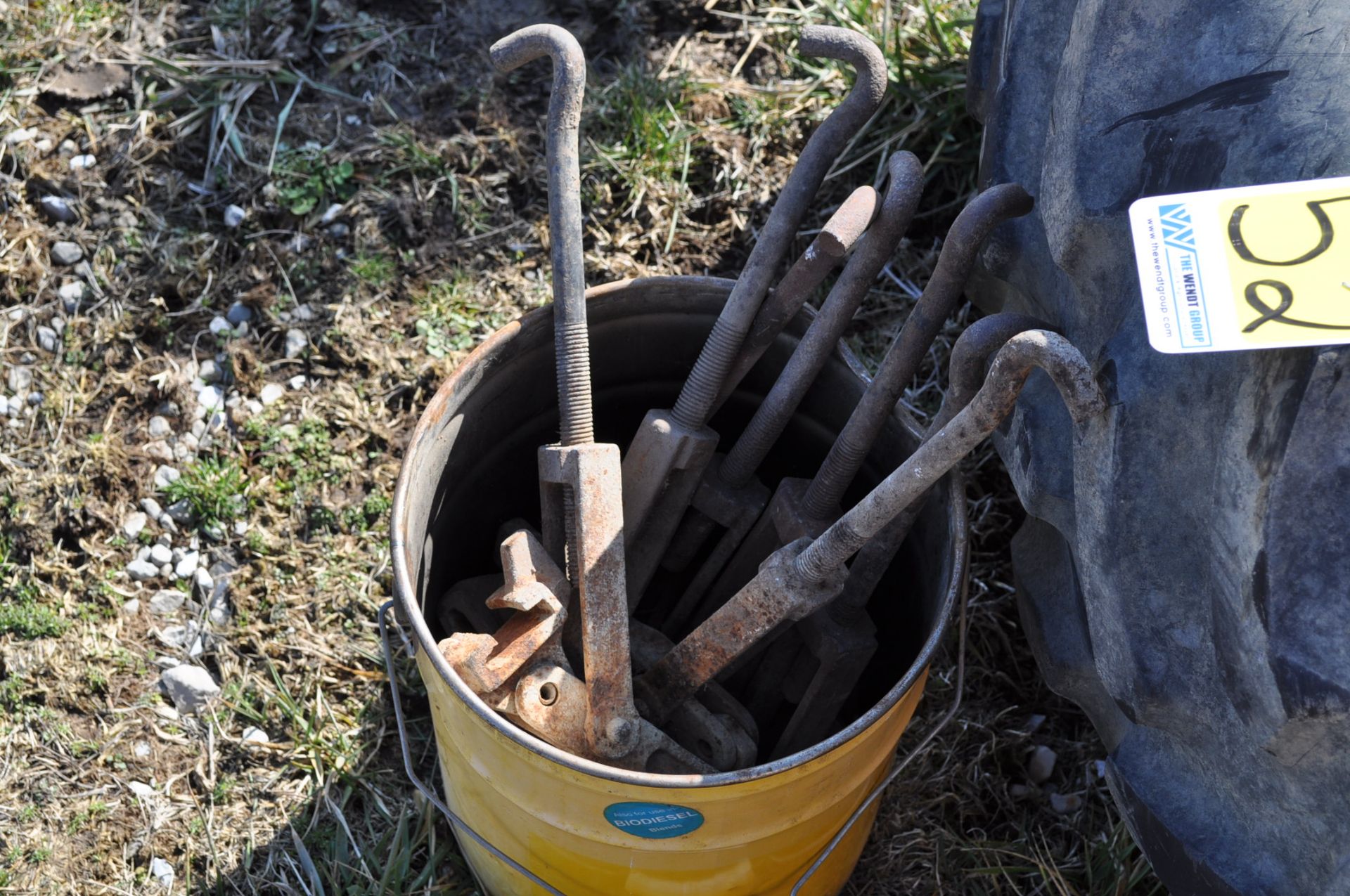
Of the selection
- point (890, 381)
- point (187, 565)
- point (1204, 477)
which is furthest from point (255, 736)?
point (1204, 477)

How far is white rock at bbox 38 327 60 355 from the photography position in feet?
7.69

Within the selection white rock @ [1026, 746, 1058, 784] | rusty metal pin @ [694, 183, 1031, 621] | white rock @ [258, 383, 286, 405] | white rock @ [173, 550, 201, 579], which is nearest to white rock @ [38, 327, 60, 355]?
white rock @ [258, 383, 286, 405]

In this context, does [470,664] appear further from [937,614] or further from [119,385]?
[119,385]

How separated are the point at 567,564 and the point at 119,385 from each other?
127 cm

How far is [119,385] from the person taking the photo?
7.54ft

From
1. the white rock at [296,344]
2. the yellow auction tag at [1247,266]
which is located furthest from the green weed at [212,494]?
the yellow auction tag at [1247,266]

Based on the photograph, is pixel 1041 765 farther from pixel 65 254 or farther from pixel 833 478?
pixel 65 254

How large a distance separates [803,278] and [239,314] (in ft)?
4.58

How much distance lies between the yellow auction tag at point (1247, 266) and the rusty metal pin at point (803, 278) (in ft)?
1.57

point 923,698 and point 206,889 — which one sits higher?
point 923,698

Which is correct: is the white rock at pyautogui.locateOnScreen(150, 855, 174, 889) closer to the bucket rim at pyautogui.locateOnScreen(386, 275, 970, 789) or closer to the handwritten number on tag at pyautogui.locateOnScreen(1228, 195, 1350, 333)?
the bucket rim at pyautogui.locateOnScreen(386, 275, 970, 789)

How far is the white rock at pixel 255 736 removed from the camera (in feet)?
6.61

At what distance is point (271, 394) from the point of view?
229 cm

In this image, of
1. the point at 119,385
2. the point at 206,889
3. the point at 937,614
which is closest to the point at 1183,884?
the point at 937,614
